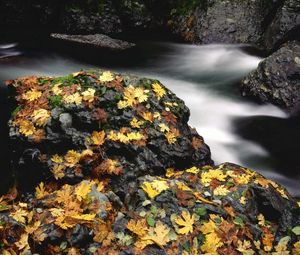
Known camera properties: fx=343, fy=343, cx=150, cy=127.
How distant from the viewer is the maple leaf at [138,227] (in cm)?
301

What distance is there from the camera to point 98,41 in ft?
32.0

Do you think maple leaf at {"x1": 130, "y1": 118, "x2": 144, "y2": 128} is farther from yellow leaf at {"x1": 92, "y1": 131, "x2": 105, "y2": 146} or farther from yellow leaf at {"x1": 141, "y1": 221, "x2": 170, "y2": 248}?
yellow leaf at {"x1": 141, "y1": 221, "x2": 170, "y2": 248}

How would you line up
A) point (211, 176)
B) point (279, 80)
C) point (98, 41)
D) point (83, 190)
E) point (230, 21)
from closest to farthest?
point (83, 190) < point (211, 176) < point (279, 80) < point (98, 41) < point (230, 21)

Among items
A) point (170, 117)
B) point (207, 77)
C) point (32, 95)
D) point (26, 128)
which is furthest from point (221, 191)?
point (207, 77)

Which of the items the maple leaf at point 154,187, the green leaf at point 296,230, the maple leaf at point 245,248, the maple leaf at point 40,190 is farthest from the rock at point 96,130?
the green leaf at point 296,230

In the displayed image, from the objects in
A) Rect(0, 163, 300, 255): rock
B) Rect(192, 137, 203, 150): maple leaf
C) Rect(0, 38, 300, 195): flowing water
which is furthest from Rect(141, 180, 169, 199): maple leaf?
Rect(0, 38, 300, 195): flowing water

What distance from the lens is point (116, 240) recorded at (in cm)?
296

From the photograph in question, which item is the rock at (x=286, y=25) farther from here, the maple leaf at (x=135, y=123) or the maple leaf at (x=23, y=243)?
the maple leaf at (x=23, y=243)

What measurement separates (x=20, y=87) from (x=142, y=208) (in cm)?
253

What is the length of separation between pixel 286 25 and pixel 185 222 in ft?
22.7

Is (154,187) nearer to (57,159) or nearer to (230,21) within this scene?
(57,159)

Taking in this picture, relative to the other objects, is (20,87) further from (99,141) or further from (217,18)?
(217,18)

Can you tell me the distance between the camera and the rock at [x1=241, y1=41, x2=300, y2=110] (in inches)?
279

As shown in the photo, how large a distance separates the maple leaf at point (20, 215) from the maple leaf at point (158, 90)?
2.25 meters
